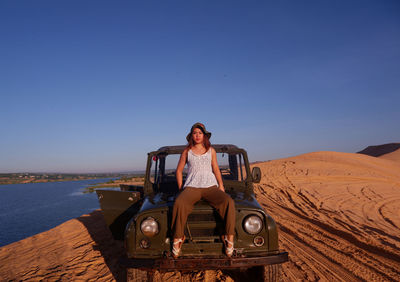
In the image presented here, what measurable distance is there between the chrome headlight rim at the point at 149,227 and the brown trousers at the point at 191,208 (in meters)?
0.25

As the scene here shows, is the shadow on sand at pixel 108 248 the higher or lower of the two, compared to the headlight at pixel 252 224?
lower

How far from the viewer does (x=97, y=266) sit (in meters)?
4.02

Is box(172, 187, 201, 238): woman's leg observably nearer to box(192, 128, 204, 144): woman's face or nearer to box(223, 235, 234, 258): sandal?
box(223, 235, 234, 258): sandal

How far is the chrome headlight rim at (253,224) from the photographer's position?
2710mm

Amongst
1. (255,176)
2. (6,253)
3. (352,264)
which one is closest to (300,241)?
(352,264)

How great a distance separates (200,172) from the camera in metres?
3.14

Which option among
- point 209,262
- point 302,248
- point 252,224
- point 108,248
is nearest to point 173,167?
point 252,224

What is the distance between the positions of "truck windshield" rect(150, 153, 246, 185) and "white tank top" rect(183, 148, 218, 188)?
0.97m

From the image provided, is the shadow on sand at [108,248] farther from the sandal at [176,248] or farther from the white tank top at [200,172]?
the white tank top at [200,172]

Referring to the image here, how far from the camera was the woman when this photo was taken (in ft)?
8.50

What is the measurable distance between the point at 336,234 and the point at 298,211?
8.72 feet

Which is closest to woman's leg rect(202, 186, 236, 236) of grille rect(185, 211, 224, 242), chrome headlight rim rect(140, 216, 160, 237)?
grille rect(185, 211, 224, 242)

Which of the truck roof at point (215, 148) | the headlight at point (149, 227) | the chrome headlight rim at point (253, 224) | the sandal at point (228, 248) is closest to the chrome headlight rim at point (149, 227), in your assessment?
the headlight at point (149, 227)

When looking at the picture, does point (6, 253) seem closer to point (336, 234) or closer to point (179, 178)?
point (179, 178)
